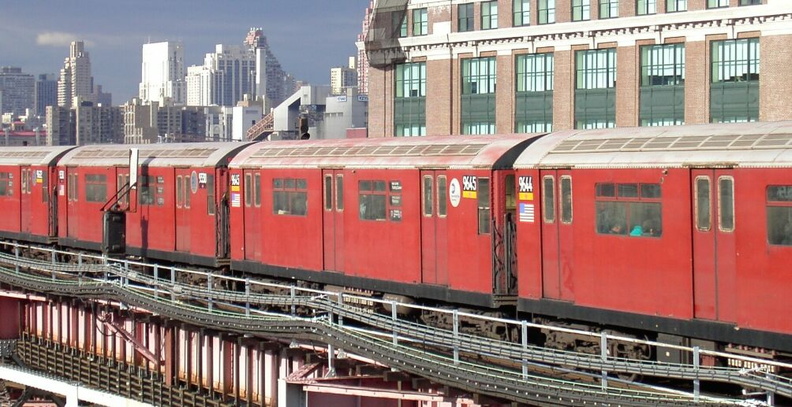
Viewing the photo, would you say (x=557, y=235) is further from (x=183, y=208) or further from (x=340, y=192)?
(x=183, y=208)

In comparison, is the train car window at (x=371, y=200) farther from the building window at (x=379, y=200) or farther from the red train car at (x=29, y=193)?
the red train car at (x=29, y=193)

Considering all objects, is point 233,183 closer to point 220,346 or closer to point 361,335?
point 220,346

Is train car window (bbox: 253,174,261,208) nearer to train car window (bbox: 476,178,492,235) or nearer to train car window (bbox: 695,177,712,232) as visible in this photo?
train car window (bbox: 476,178,492,235)

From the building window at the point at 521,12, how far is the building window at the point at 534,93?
1.77 m

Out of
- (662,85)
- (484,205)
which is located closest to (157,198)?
(484,205)

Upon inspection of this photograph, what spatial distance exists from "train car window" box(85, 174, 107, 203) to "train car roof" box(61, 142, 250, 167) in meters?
0.41

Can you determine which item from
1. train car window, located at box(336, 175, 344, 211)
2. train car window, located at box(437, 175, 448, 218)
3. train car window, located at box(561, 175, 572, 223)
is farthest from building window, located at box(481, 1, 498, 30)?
train car window, located at box(561, 175, 572, 223)

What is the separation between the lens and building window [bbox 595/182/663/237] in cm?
1992

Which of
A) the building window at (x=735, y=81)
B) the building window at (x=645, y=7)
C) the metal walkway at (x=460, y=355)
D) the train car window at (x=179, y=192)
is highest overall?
the building window at (x=645, y=7)

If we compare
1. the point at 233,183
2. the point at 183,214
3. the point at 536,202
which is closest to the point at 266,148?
the point at 233,183

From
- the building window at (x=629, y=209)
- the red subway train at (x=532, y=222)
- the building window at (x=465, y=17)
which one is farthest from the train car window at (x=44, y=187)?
the building window at (x=465, y=17)

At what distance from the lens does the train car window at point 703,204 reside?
19031 millimetres

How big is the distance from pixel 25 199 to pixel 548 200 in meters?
27.0

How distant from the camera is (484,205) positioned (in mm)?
23594
